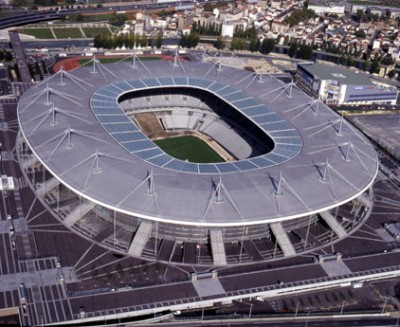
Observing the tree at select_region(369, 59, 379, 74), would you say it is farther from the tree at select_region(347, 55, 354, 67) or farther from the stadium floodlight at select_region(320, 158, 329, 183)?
the stadium floodlight at select_region(320, 158, 329, 183)

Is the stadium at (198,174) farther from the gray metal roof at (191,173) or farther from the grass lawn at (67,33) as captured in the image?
the grass lawn at (67,33)

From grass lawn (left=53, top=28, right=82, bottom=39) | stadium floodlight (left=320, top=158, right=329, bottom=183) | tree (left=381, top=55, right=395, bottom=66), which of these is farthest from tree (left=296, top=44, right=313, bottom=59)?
stadium floodlight (left=320, top=158, right=329, bottom=183)

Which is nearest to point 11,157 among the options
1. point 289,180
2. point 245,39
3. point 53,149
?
point 53,149

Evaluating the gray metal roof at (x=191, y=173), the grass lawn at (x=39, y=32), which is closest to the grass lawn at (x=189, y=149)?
the gray metal roof at (x=191, y=173)

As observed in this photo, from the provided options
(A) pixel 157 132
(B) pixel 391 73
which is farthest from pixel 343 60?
(A) pixel 157 132

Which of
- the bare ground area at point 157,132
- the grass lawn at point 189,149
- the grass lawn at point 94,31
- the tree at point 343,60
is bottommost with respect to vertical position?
the grass lawn at point 189,149

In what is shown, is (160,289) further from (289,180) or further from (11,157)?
(11,157)

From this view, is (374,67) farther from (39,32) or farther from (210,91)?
(39,32)
